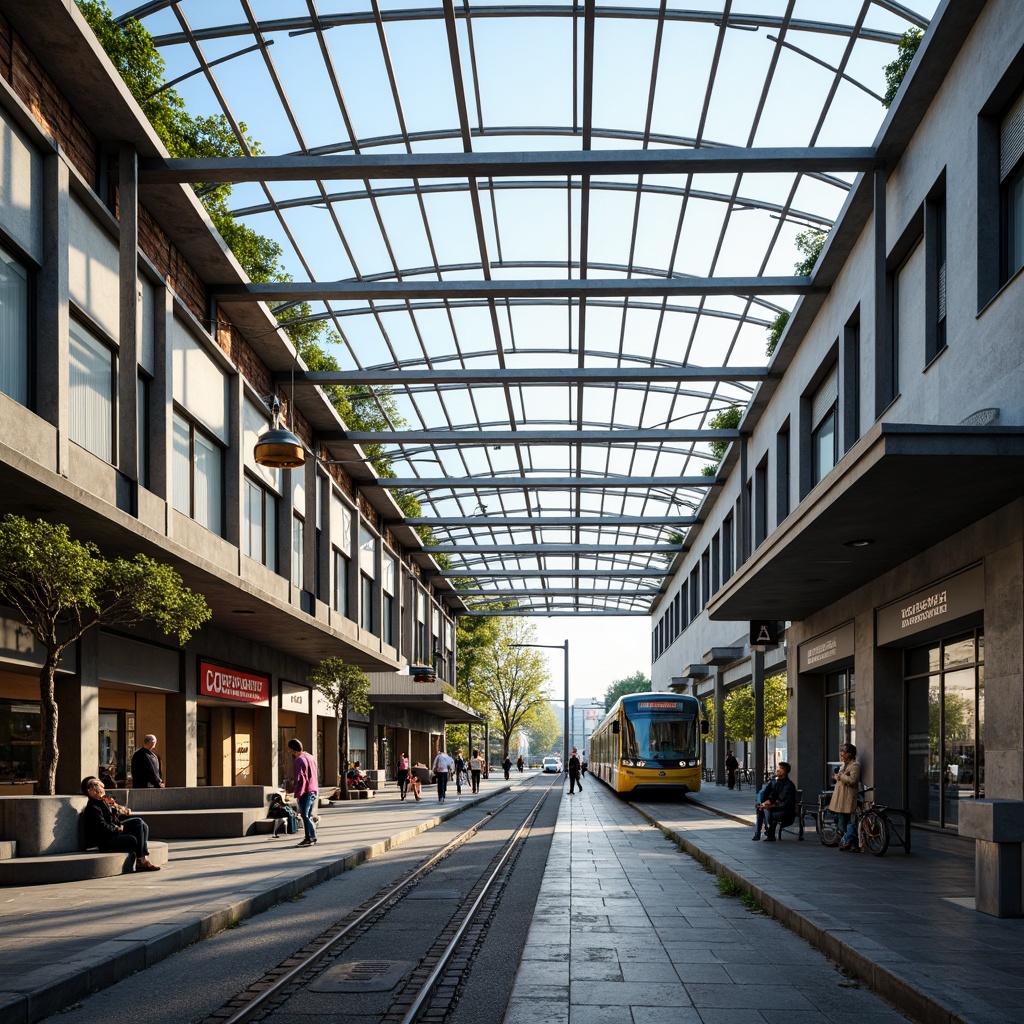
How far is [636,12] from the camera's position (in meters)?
18.9

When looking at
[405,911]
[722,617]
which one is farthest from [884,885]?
[722,617]

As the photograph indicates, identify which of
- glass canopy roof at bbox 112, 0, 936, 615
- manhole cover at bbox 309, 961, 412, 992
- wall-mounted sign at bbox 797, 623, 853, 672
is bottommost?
Result: manhole cover at bbox 309, 961, 412, 992

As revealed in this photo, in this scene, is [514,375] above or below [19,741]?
above

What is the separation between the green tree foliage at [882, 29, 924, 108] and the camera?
17422 millimetres

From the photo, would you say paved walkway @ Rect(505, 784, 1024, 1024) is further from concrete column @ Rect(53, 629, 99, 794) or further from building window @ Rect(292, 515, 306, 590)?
building window @ Rect(292, 515, 306, 590)

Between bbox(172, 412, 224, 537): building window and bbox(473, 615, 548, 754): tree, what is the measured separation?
66.3 metres

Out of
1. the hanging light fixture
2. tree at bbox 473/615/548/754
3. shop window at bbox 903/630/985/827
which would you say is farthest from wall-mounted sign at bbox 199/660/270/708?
tree at bbox 473/615/548/754

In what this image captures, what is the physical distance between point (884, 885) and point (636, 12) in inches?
531

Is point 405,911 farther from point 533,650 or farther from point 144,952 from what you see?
point 533,650

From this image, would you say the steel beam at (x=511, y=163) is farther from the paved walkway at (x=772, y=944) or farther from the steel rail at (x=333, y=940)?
the steel rail at (x=333, y=940)

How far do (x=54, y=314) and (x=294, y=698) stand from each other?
21086mm

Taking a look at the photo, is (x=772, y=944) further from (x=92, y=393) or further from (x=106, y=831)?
(x=92, y=393)

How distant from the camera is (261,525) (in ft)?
90.3

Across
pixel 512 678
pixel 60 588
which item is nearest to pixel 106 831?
pixel 60 588
